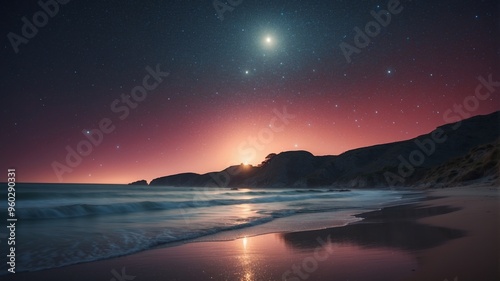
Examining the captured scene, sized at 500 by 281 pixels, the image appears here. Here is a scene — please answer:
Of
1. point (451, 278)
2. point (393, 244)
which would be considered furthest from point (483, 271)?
point (393, 244)

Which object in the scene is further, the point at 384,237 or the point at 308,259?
the point at 384,237

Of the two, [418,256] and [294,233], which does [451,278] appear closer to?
[418,256]

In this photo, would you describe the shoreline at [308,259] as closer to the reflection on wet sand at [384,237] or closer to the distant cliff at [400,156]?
the reflection on wet sand at [384,237]

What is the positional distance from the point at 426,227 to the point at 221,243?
618 centimetres

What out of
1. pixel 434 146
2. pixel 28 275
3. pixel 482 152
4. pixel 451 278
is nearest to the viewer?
pixel 451 278

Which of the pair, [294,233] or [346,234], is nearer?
[346,234]

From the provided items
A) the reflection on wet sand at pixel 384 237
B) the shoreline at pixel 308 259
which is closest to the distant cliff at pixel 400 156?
the reflection on wet sand at pixel 384 237

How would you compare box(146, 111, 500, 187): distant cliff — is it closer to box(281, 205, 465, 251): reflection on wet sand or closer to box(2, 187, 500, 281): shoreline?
box(281, 205, 465, 251): reflection on wet sand

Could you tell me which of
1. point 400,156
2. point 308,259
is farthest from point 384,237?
point 400,156

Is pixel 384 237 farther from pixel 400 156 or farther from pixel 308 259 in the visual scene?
pixel 400 156

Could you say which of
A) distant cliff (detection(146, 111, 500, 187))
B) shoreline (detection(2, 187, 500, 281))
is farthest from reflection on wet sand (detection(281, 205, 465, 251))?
distant cliff (detection(146, 111, 500, 187))

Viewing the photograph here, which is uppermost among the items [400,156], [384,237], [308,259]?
[400,156]

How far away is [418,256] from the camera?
6035 mm

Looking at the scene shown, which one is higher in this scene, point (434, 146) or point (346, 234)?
point (434, 146)
